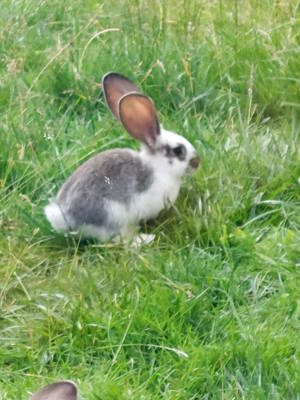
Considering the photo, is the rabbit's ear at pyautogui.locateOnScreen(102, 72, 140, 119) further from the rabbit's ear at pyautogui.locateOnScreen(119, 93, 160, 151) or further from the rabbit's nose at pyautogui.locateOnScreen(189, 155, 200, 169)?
the rabbit's nose at pyautogui.locateOnScreen(189, 155, 200, 169)

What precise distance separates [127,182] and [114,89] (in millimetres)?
491

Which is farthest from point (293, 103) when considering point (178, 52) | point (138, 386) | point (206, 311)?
point (138, 386)

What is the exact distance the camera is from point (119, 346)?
15.9ft

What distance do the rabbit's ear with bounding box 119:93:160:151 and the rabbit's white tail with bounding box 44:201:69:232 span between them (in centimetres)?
47

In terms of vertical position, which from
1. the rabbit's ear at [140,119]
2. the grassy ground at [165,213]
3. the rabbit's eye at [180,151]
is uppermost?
the rabbit's ear at [140,119]

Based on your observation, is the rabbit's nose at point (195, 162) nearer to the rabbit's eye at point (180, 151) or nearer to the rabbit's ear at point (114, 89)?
the rabbit's eye at point (180, 151)

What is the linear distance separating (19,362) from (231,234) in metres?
1.10

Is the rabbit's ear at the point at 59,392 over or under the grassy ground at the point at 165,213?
over

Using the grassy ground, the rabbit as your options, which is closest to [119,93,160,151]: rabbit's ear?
the rabbit

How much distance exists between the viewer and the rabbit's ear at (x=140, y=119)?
18.4 ft

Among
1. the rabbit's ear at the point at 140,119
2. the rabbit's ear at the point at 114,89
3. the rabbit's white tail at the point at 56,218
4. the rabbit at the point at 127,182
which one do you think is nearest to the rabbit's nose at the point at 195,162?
the rabbit at the point at 127,182

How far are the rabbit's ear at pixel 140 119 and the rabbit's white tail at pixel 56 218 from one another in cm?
47

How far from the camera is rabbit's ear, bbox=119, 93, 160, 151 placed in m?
5.60

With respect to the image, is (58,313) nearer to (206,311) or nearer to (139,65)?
(206,311)
